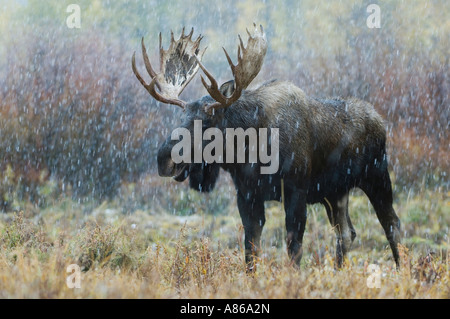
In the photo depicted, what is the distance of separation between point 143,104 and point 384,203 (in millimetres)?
6947

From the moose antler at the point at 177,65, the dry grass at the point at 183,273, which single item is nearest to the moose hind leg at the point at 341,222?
the dry grass at the point at 183,273

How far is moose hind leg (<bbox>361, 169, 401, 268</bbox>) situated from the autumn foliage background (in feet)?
11.4

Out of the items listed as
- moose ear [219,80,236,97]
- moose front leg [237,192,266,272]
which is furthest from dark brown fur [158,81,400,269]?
moose ear [219,80,236,97]

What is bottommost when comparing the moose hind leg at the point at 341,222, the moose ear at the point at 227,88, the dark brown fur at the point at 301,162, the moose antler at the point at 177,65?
the moose hind leg at the point at 341,222

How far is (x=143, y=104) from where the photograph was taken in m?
12.1

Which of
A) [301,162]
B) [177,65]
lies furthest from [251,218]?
[177,65]

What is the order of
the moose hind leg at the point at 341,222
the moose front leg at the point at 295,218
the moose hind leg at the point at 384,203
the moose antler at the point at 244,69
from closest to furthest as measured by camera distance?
the moose antler at the point at 244,69 < the moose front leg at the point at 295,218 < the moose hind leg at the point at 384,203 < the moose hind leg at the point at 341,222

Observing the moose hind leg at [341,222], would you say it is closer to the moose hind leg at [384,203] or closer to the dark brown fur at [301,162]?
the dark brown fur at [301,162]

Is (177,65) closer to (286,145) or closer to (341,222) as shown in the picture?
(286,145)

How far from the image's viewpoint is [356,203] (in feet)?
33.7

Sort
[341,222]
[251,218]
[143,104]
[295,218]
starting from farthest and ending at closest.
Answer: [143,104], [341,222], [251,218], [295,218]

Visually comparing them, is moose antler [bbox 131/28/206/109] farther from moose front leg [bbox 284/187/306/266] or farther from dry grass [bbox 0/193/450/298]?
moose front leg [bbox 284/187/306/266]

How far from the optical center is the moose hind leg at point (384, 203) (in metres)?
6.32

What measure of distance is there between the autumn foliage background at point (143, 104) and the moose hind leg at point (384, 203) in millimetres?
3483
